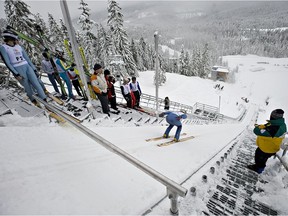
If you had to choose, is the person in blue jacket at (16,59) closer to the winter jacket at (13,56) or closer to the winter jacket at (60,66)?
the winter jacket at (13,56)

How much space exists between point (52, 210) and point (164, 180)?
1740 millimetres

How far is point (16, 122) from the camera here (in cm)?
438

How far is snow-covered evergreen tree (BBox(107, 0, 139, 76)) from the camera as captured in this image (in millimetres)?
23000

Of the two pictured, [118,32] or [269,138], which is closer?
[269,138]

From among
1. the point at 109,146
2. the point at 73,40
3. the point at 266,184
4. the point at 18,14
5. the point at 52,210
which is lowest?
the point at 266,184

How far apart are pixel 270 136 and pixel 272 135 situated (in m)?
0.05

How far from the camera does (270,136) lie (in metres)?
3.99

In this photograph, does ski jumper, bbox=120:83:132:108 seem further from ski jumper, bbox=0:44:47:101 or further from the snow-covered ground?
the snow-covered ground

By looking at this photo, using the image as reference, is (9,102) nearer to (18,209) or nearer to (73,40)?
(73,40)

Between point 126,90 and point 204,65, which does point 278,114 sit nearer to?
point 126,90

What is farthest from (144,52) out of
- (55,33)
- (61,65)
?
(61,65)

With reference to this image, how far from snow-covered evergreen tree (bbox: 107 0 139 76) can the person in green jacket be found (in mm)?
25452

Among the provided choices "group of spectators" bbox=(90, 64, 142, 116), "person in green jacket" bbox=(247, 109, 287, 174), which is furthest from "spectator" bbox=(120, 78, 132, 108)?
"person in green jacket" bbox=(247, 109, 287, 174)

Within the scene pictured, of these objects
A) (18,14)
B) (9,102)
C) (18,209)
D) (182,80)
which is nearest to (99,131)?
(18,209)
